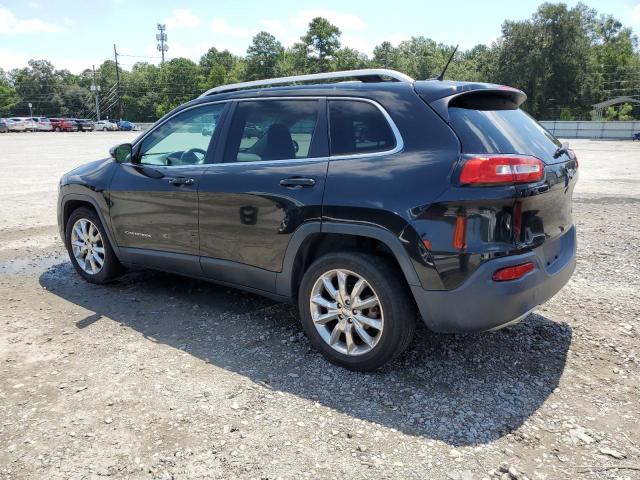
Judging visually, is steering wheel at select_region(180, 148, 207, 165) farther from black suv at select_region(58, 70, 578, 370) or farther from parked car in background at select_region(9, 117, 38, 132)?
parked car in background at select_region(9, 117, 38, 132)

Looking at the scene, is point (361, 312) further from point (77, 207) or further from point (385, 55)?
point (385, 55)

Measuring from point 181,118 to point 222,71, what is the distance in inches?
4034

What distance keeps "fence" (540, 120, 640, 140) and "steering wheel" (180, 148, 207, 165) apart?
47.3 metres

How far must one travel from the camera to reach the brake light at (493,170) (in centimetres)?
294

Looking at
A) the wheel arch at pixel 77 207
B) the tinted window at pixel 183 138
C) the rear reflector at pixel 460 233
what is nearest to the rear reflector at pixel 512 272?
the rear reflector at pixel 460 233

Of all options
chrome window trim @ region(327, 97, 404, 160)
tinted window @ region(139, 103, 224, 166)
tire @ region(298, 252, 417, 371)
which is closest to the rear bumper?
tire @ region(298, 252, 417, 371)

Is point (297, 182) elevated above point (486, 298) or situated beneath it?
elevated above

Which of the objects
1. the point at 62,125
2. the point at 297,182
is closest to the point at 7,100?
the point at 62,125

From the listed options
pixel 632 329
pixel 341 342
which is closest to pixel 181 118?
pixel 341 342

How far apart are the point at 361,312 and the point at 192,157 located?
205cm

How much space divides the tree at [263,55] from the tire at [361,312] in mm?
102252

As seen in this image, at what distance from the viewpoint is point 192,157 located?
14.6 ft

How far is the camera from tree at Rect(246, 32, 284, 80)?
101 m

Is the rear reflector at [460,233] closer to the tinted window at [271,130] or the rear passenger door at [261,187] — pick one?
the rear passenger door at [261,187]
